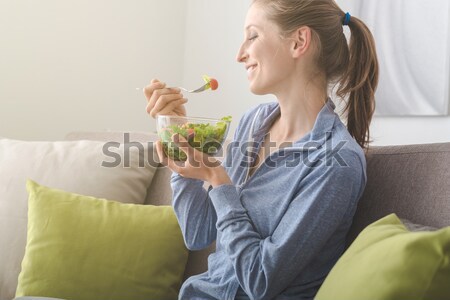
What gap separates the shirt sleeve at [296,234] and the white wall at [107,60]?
5.28 ft

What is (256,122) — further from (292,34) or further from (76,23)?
(76,23)

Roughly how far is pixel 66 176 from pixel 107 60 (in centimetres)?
144

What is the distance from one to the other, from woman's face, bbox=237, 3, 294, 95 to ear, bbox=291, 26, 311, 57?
0.06 ft

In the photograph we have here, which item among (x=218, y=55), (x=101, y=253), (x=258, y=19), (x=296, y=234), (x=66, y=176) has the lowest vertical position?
(x=101, y=253)

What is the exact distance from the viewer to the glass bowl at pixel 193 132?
1404 millimetres

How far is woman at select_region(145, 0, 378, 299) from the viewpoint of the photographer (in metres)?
1.35

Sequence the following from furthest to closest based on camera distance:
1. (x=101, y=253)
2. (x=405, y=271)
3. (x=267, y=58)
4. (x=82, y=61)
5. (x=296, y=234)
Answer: (x=82, y=61), (x=101, y=253), (x=267, y=58), (x=296, y=234), (x=405, y=271)

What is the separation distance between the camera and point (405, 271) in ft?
3.11

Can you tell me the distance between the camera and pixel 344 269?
Answer: 1.10m

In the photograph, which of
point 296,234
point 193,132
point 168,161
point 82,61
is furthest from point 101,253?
point 82,61

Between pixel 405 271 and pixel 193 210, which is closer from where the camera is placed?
pixel 405 271

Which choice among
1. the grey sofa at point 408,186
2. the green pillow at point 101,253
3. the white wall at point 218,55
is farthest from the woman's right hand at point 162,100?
the white wall at point 218,55

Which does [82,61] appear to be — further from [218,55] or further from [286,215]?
[286,215]

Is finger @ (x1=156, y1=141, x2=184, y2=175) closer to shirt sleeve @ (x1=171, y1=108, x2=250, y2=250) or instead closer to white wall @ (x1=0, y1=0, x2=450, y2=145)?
shirt sleeve @ (x1=171, y1=108, x2=250, y2=250)
